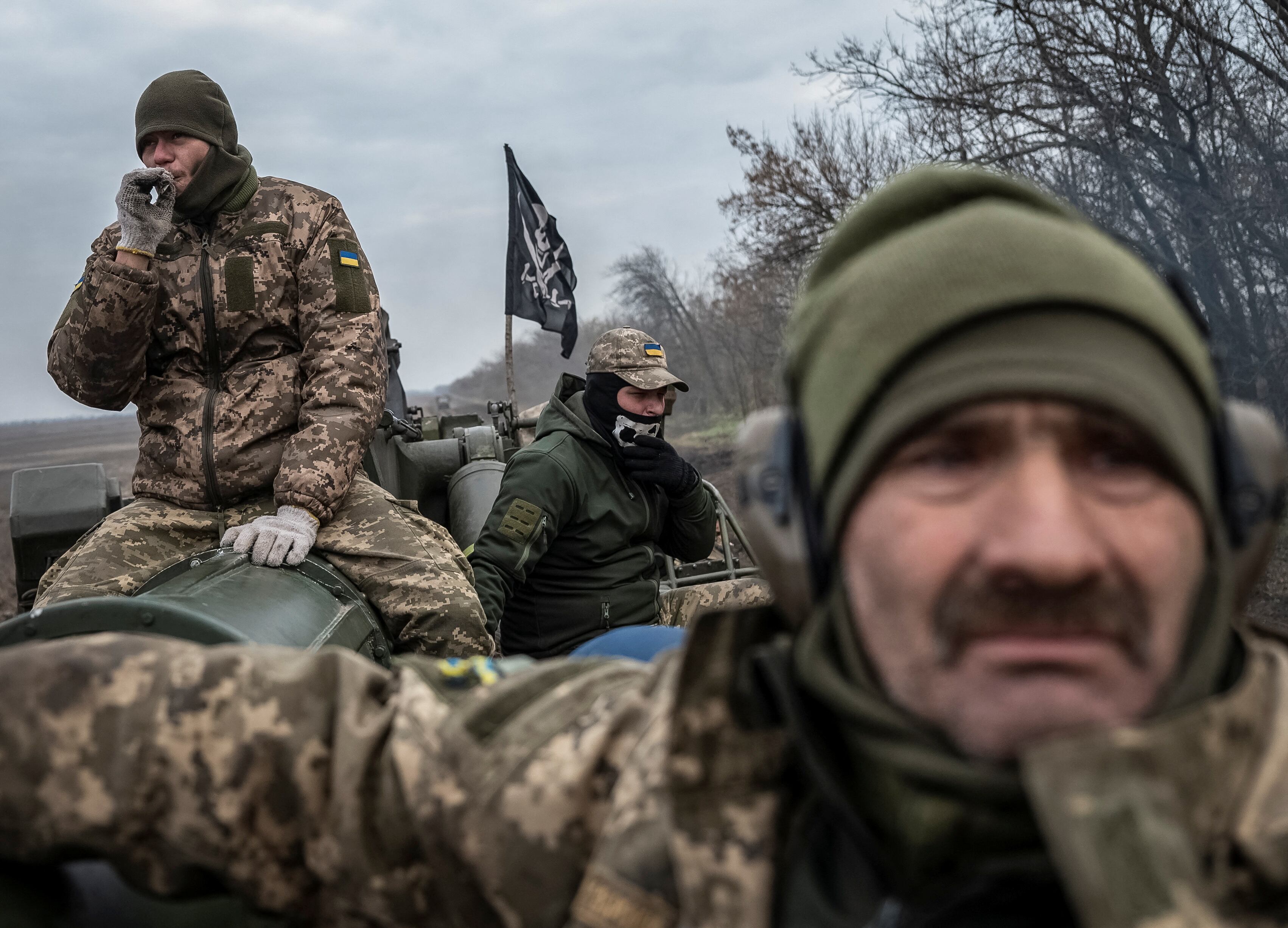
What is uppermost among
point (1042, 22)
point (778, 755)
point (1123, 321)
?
point (1042, 22)

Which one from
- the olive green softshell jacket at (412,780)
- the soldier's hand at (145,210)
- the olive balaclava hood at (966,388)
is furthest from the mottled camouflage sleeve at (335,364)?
the olive balaclava hood at (966,388)

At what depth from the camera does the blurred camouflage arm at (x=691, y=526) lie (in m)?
5.40

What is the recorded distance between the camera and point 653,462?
5094 mm

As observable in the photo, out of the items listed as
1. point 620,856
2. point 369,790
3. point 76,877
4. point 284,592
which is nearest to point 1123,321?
point 620,856

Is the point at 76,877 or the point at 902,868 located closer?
the point at 902,868

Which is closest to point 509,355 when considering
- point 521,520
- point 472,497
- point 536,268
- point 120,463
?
point 536,268

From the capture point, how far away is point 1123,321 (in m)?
1.26

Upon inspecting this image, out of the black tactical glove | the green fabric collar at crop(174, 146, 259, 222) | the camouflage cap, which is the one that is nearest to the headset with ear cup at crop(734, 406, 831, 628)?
the green fabric collar at crop(174, 146, 259, 222)

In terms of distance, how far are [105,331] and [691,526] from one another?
2.75m

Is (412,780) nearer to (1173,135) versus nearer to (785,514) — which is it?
(785,514)

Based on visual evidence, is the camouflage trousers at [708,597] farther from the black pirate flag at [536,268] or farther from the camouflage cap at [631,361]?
the black pirate flag at [536,268]

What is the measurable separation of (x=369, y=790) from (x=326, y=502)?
7.15ft

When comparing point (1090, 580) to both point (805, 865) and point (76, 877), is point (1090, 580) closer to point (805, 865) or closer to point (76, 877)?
point (805, 865)

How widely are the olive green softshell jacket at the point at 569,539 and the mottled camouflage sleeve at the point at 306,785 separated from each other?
3.11 metres
